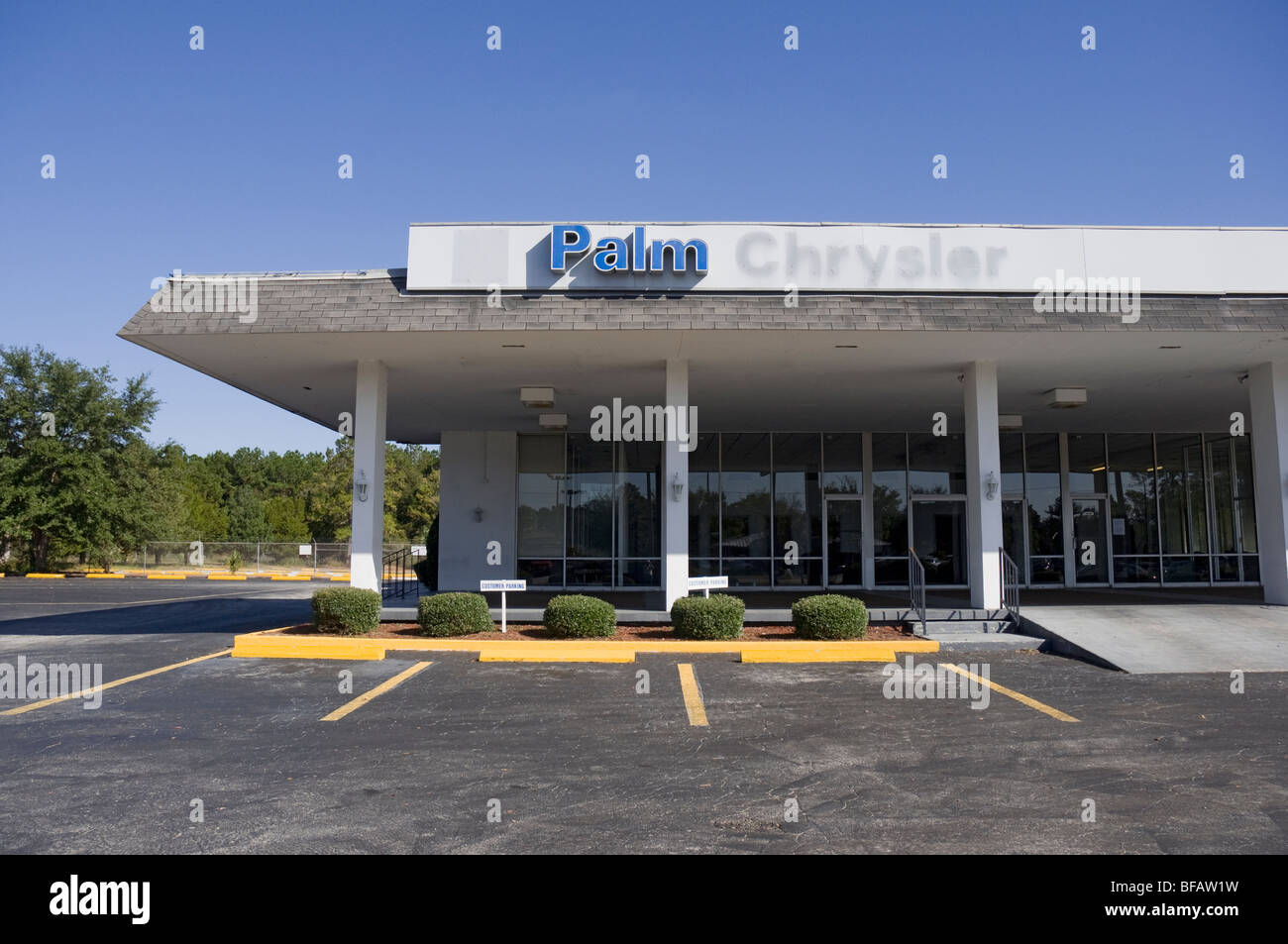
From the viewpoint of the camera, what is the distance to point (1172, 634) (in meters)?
12.1

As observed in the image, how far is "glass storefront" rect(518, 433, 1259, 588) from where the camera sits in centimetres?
2080

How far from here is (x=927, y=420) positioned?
19891 millimetres

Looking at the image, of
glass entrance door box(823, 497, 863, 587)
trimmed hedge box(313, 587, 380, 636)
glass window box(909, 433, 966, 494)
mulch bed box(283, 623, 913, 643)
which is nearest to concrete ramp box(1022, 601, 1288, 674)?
mulch bed box(283, 623, 913, 643)

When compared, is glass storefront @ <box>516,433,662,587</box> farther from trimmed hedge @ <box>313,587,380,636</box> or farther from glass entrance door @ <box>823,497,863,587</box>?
trimmed hedge @ <box>313,587,380,636</box>

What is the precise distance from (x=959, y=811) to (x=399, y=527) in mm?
51115

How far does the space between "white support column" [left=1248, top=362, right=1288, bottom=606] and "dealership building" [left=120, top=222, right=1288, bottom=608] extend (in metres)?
0.05

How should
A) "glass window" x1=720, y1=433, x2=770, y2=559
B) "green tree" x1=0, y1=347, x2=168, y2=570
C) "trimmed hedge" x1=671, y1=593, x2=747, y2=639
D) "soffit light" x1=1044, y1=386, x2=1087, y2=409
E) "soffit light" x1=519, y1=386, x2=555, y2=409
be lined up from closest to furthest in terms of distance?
"trimmed hedge" x1=671, y1=593, x2=747, y2=639
"soffit light" x1=519, y1=386, x2=555, y2=409
"soffit light" x1=1044, y1=386, x2=1087, y2=409
"glass window" x1=720, y1=433, x2=770, y2=559
"green tree" x1=0, y1=347, x2=168, y2=570

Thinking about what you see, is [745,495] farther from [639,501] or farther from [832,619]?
[832,619]

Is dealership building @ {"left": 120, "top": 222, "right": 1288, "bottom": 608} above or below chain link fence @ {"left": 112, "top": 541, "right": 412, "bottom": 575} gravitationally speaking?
above

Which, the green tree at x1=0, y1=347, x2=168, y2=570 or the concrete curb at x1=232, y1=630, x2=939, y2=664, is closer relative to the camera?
the concrete curb at x1=232, y1=630, x2=939, y2=664

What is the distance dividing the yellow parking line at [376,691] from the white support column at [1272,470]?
14.0 meters

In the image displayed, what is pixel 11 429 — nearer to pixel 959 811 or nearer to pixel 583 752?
pixel 583 752

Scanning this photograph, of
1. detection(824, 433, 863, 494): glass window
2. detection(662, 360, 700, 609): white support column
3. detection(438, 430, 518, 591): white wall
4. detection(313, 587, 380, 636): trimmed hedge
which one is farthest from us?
detection(824, 433, 863, 494): glass window

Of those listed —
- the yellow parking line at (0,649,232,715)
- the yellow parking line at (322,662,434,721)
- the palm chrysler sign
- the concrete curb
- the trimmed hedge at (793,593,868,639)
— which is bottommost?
the yellow parking line at (322,662,434,721)
